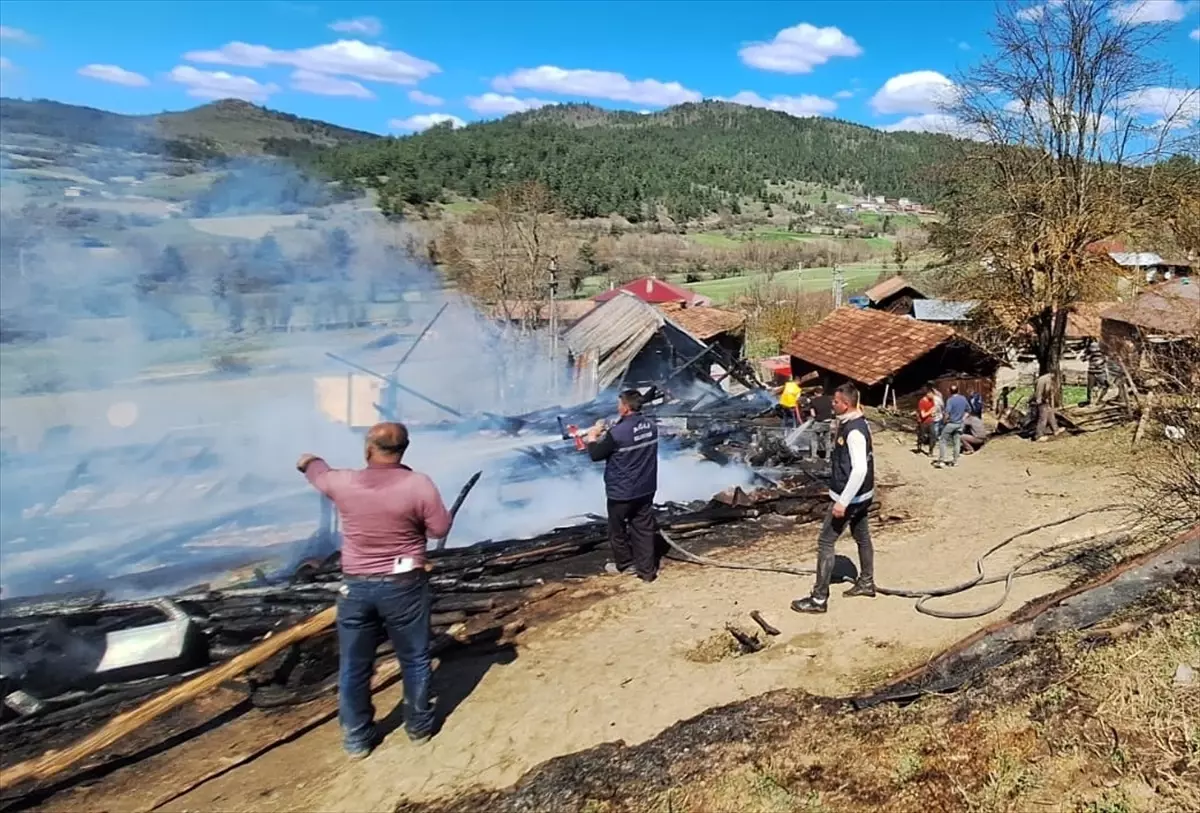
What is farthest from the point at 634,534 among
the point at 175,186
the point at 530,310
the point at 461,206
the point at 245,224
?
the point at 530,310

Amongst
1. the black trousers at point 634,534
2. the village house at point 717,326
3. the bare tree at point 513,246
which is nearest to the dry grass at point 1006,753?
the black trousers at point 634,534

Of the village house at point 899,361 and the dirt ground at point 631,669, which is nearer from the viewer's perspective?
the dirt ground at point 631,669

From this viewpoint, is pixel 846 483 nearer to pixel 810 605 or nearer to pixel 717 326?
pixel 810 605

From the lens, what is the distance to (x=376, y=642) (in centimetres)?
464

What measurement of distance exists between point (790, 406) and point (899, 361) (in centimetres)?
865

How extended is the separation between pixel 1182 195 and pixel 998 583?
16527mm

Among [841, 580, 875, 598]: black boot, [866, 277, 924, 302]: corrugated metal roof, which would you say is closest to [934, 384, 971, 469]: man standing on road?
[841, 580, 875, 598]: black boot

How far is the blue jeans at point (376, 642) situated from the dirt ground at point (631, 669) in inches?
9.5

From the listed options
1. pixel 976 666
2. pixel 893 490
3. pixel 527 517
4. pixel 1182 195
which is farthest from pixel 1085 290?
pixel 976 666

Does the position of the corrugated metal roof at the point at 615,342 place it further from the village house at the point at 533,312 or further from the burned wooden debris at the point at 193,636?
the burned wooden debris at the point at 193,636

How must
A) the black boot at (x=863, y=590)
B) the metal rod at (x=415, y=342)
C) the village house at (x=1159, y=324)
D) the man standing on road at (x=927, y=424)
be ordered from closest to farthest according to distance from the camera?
the black boot at (x=863, y=590), the metal rod at (x=415, y=342), the village house at (x=1159, y=324), the man standing on road at (x=927, y=424)

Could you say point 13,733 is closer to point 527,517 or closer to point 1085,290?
point 527,517

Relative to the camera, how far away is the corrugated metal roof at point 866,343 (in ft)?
73.4

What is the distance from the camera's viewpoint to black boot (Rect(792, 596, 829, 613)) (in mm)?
6826
